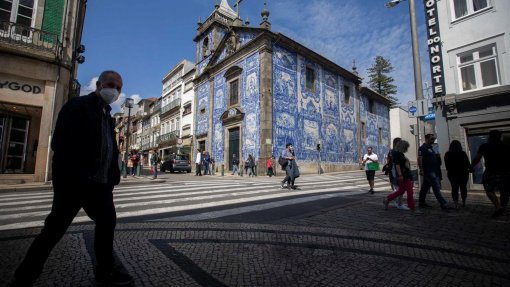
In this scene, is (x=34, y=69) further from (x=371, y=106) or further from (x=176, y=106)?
(x=371, y=106)

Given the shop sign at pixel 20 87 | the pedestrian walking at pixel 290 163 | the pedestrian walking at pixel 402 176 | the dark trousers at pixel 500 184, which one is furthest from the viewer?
the shop sign at pixel 20 87

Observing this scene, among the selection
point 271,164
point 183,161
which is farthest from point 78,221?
point 183,161

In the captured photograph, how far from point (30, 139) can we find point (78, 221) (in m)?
13.1

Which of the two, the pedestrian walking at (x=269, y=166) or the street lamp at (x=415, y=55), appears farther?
the pedestrian walking at (x=269, y=166)

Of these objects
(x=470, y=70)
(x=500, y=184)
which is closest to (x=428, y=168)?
(x=500, y=184)

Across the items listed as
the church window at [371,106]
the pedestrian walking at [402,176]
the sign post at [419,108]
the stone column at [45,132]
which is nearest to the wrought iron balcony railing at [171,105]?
the stone column at [45,132]

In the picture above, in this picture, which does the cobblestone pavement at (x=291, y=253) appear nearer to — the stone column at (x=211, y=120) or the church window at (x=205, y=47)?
the stone column at (x=211, y=120)

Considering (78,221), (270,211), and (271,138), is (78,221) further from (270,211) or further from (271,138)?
(271,138)

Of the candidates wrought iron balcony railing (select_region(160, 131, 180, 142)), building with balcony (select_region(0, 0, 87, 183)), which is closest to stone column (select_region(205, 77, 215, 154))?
wrought iron balcony railing (select_region(160, 131, 180, 142))

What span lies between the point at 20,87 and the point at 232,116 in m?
14.4

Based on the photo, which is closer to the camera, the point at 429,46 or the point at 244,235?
the point at 244,235

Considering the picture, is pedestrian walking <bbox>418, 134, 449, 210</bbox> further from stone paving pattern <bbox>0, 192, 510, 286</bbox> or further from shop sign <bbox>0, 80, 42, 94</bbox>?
shop sign <bbox>0, 80, 42, 94</bbox>

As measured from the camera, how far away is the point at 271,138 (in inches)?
805

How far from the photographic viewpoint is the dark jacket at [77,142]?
2.02 meters
